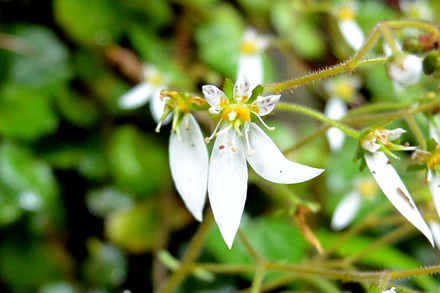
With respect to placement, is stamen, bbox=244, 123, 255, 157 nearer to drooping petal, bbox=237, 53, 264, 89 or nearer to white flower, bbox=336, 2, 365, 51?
drooping petal, bbox=237, 53, 264, 89

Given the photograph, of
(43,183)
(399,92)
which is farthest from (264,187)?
(43,183)

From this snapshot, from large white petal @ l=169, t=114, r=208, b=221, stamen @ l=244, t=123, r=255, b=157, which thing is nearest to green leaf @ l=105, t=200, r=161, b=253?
large white petal @ l=169, t=114, r=208, b=221

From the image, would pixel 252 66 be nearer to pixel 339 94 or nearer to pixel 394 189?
pixel 339 94

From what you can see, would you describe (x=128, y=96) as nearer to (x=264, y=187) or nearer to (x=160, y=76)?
(x=160, y=76)

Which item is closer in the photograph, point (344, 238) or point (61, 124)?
point (344, 238)

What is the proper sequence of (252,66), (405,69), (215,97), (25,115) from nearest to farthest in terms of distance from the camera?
1. (405,69)
2. (215,97)
3. (25,115)
4. (252,66)

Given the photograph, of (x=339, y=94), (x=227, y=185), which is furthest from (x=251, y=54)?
(x=227, y=185)

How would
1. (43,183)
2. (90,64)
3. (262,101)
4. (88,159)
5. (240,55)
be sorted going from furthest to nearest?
1. (240,55)
2. (90,64)
3. (88,159)
4. (43,183)
5. (262,101)

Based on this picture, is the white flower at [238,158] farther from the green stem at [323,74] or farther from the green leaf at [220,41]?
the green leaf at [220,41]
